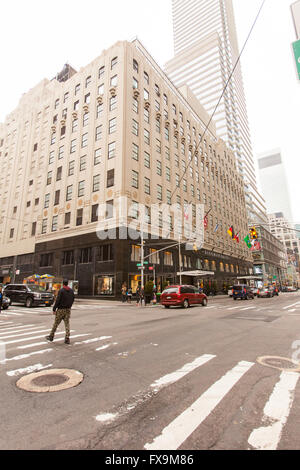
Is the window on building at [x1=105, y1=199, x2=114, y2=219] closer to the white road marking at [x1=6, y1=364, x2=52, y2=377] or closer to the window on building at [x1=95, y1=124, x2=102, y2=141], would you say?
the window on building at [x1=95, y1=124, x2=102, y2=141]

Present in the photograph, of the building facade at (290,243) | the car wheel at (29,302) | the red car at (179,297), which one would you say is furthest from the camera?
the building facade at (290,243)

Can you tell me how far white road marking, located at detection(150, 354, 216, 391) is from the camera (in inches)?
165

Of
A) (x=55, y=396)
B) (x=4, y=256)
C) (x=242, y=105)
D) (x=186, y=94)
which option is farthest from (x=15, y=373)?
(x=242, y=105)

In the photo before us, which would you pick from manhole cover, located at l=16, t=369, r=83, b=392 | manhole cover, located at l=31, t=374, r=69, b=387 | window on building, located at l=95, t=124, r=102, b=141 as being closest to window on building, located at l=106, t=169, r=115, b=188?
window on building, located at l=95, t=124, r=102, b=141

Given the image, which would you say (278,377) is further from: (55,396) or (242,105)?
(242,105)

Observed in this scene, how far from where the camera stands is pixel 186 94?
183 feet

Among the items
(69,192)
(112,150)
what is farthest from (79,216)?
(112,150)

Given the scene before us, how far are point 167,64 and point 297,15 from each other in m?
142

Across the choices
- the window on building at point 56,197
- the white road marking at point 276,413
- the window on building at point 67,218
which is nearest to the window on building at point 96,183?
the window on building at point 67,218

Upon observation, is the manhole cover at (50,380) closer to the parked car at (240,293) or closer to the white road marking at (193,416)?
the white road marking at (193,416)

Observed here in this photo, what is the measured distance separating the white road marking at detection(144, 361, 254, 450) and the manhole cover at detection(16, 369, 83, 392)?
6.79 feet

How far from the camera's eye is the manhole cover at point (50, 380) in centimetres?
402

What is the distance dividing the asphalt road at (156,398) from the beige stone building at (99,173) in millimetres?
22571

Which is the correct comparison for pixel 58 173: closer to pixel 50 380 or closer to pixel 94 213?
pixel 94 213
